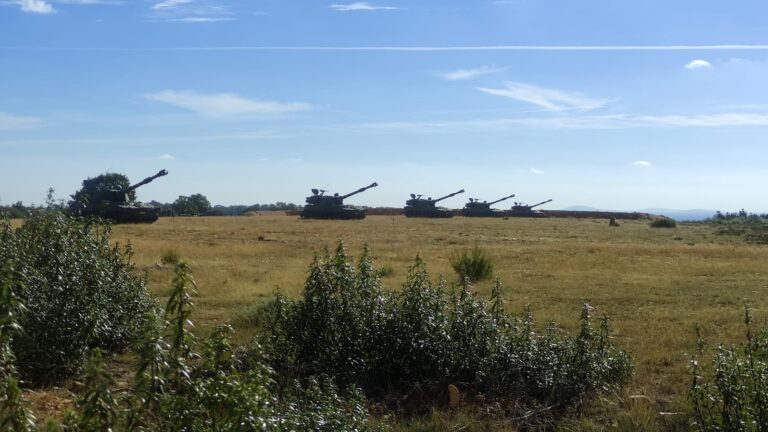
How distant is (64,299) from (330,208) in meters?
46.6

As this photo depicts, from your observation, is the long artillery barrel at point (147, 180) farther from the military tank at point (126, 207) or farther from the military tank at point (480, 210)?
the military tank at point (480, 210)

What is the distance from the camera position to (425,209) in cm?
6406

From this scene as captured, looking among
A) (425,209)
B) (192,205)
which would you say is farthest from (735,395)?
(192,205)

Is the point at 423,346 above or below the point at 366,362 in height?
above

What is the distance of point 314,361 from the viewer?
7.35 m

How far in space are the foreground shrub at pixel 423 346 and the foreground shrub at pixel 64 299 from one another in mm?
1728

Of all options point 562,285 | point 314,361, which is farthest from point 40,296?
point 562,285

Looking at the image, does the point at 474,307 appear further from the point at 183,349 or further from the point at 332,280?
the point at 183,349

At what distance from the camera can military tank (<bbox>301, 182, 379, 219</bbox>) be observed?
5347cm

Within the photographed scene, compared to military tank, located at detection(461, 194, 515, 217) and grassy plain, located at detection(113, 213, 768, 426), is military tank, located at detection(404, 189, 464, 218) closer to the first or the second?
military tank, located at detection(461, 194, 515, 217)

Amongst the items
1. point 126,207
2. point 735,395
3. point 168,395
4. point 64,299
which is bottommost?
point 735,395

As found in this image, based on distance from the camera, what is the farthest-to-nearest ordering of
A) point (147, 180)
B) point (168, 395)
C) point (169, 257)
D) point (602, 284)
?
point (147, 180) → point (169, 257) → point (602, 284) → point (168, 395)

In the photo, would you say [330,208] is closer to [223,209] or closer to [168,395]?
[223,209]

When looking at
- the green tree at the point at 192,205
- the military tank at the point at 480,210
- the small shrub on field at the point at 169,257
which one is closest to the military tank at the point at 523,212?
the military tank at the point at 480,210
